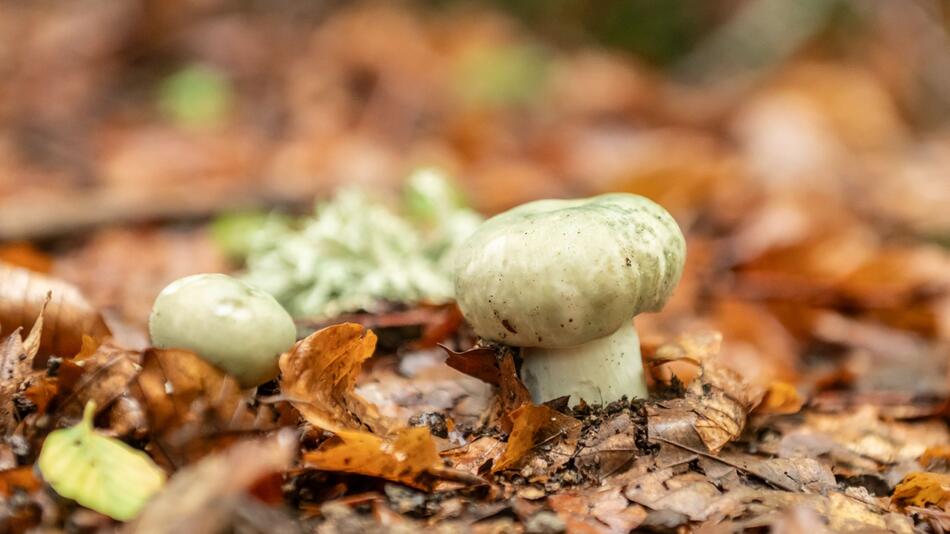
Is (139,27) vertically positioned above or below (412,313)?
below

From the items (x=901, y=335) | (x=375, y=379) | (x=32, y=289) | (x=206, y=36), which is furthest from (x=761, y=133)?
(x=32, y=289)

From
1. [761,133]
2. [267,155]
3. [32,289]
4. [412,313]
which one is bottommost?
[267,155]

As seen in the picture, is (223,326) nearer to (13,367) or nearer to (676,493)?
(13,367)

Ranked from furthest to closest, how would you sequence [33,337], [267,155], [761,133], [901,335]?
[761,133], [267,155], [901,335], [33,337]

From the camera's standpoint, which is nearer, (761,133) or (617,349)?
(617,349)

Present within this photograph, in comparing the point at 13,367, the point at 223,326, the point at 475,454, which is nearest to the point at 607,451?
the point at 475,454

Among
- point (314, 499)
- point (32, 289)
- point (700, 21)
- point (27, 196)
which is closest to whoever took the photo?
point (314, 499)

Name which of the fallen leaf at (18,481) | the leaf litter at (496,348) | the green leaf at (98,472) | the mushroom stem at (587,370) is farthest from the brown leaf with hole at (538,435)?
the fallen leaf at (18,481)

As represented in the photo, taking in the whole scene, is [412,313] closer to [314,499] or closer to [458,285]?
[458,285]

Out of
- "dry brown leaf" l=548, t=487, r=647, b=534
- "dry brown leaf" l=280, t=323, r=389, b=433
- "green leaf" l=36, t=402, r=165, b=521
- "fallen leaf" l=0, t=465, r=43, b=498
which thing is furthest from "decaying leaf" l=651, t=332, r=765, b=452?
Result: "fallen leaf" l=0, t=465, r=43, b=498
